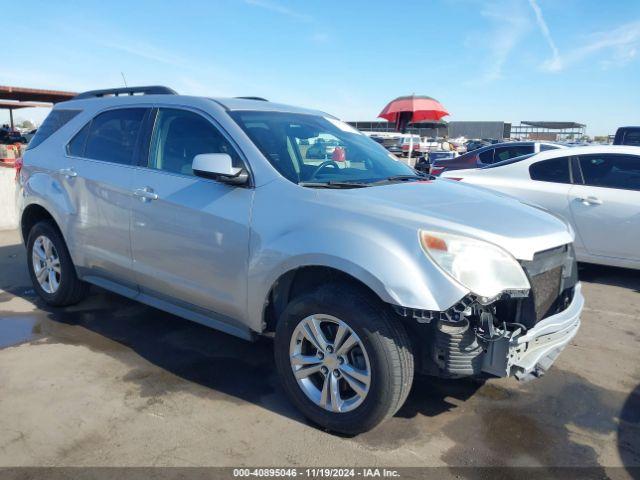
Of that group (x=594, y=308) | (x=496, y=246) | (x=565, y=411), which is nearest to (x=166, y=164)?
(x=496, y=246)

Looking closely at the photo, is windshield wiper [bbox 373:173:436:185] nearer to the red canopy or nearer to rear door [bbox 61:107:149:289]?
rear door [bbox 61:107:149:289]

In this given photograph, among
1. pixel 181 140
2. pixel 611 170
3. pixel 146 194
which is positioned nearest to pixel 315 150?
pixel 181 140

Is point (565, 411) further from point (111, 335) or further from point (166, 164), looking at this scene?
point (111, 335)

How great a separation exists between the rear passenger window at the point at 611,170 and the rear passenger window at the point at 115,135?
482 centimetres

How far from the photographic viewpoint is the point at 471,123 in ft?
200

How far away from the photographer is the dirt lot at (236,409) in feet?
8.85

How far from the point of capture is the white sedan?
5.51 meters

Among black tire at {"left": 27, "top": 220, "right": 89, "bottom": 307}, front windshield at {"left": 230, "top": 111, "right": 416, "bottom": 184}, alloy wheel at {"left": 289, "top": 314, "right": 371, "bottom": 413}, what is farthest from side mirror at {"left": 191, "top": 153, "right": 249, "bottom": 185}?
black tire at {"left": 27, "top": 220, "right": 89, "bottom": 307}

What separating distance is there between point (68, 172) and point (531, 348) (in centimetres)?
A: 377

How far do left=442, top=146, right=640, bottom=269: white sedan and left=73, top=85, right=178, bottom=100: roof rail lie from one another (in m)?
3.63

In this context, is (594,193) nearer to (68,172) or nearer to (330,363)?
(330,363)

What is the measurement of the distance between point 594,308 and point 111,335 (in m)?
4.42

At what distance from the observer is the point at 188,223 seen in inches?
132

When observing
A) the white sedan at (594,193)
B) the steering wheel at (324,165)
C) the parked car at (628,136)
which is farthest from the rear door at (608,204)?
the parked car at (628,136)
